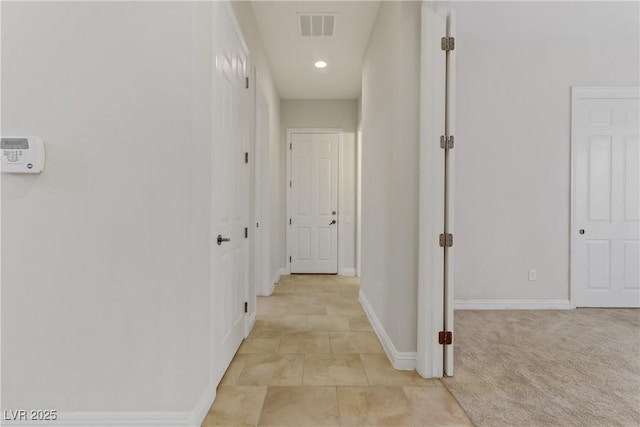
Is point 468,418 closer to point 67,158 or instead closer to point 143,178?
point 143,178

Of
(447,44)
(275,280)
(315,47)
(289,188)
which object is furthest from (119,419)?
(289,188)

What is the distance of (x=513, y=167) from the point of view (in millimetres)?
3834

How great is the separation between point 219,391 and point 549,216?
12.4 ft

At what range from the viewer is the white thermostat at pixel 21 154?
1.60 meters

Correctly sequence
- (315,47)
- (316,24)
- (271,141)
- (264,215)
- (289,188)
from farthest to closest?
(289,188) → (271,141) → (264,215) → (315,47) → (316,24)

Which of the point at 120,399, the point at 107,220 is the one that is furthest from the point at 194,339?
the point at 107,220

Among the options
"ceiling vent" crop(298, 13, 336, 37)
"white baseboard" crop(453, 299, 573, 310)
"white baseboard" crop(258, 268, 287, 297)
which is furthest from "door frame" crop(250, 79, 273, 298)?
"white baseboard" crop(453, 299, 573, 310)

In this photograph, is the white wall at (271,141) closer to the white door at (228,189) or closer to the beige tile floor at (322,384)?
the white door at (228,189)

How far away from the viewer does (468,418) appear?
70.4 inches

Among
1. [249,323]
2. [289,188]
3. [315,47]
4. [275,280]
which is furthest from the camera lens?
[289,188]

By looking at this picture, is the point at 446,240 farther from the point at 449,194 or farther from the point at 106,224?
the point at 106,224

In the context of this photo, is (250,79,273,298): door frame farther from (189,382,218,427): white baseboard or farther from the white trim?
(189,382,218,427): white baseboard

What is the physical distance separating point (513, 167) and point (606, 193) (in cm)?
110

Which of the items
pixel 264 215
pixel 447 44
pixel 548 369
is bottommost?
pixel 548 369
